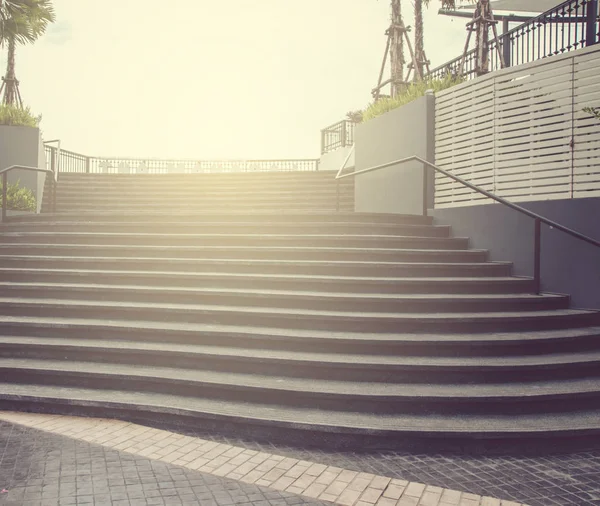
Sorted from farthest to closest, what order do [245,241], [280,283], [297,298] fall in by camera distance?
[245,241], [280,283], [297,298]

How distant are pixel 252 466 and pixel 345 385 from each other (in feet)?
4.30

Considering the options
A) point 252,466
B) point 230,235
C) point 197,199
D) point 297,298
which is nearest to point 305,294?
Answer: point 297,298

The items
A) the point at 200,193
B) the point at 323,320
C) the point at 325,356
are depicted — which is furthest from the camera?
the point at 200,193

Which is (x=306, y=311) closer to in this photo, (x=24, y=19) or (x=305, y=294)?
(x=305, y=294)

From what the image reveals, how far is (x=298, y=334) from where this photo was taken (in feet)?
17.7

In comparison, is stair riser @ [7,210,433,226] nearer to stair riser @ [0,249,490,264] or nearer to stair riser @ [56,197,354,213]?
stair riser @ [0,249,490,264]

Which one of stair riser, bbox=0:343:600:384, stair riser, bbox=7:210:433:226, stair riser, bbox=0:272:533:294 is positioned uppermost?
stair riser, bbox=7:210:433:226

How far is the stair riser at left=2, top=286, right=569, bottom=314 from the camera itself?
5.93 metres

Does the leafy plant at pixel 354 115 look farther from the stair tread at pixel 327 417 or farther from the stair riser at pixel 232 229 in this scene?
the stair tread at pixel 327 417

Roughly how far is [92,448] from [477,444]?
2.96 m

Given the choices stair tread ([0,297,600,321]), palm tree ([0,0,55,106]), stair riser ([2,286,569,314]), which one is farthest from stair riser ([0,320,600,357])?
palm tree ([0,0,55,106])

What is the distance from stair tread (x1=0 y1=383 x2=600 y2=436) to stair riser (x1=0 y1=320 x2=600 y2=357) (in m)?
0.83

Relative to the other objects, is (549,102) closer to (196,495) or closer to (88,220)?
(196,495)

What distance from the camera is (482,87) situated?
8703mm
